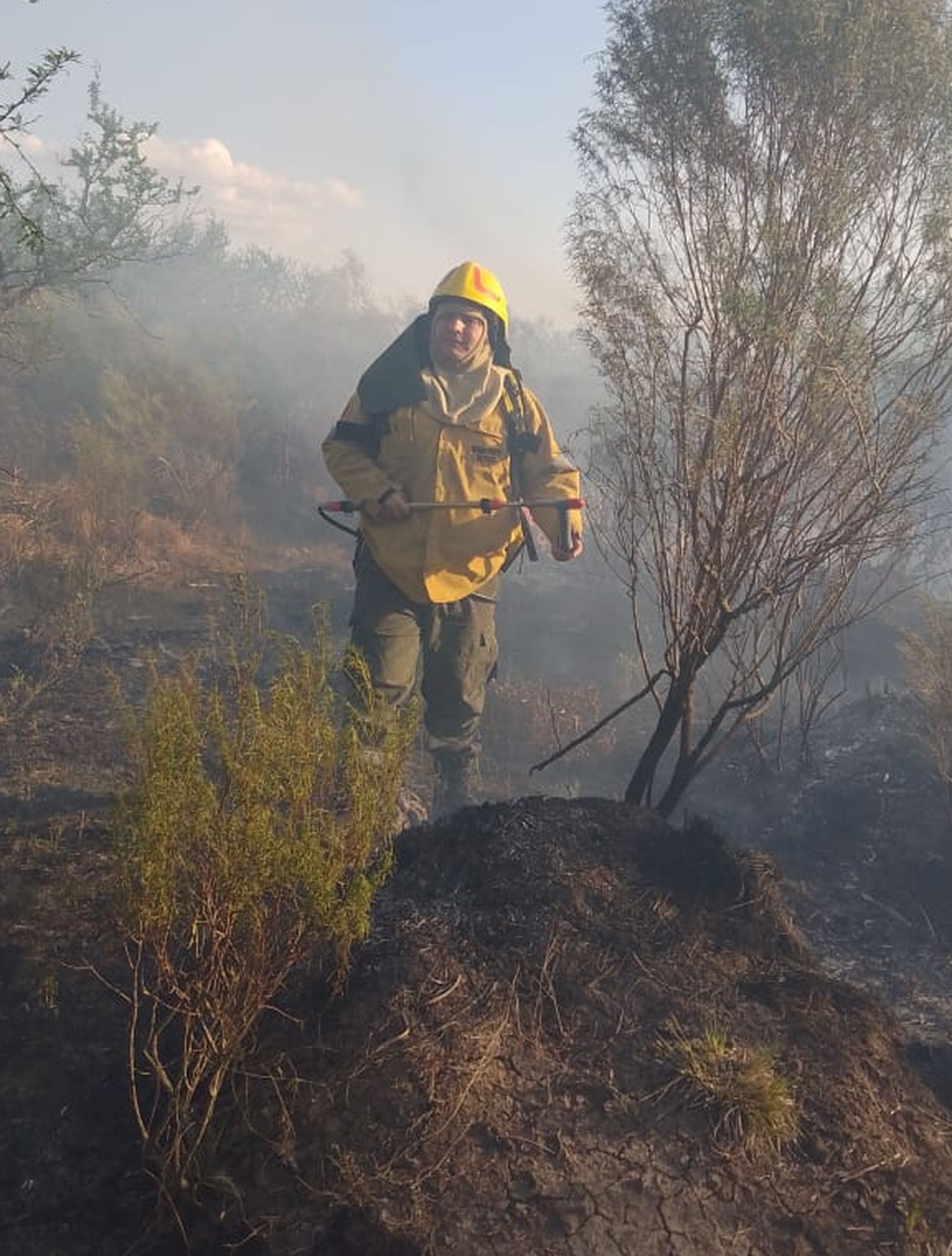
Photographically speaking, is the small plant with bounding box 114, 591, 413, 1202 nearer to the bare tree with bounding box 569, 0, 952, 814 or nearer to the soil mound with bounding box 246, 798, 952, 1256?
the soil mound with bounding box 246, 798, 952, 1256

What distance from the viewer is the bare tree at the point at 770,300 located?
2816mm

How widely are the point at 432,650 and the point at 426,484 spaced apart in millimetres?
865

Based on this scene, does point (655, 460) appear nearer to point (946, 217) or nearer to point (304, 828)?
point (946, 217)

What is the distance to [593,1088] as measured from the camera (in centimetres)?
218

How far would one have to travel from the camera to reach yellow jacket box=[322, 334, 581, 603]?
3.88 metres

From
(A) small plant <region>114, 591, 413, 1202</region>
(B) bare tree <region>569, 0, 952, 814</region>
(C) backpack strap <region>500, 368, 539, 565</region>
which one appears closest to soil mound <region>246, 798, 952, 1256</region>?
(A) small plant <region>114, 591, 413, 1202</region>

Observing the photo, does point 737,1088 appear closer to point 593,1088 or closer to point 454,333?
point 593,1088

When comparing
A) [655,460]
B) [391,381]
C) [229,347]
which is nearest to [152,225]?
[229,347]

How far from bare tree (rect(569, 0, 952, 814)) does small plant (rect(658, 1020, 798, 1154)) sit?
1349 millimetres

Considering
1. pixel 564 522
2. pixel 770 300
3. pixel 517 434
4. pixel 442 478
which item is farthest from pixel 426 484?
pixel 770 300

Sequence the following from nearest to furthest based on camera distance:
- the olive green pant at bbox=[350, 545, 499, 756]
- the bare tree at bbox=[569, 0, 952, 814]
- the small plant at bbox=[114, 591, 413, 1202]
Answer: the small plant at bbox=[114, 591, 413, 1202], the bare tree at bbox=[569, 0, 952, 814], the olive green pant at bbox=[350, 545, 499, 756]

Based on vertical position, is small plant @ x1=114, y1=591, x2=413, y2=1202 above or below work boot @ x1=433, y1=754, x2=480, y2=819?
above

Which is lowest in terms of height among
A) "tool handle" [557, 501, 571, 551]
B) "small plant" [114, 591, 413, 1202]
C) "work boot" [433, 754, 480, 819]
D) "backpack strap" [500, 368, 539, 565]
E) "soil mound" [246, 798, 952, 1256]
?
"work boot" [433, 754, 480, 819]

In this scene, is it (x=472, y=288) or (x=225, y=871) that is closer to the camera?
(x=225, y=871)
